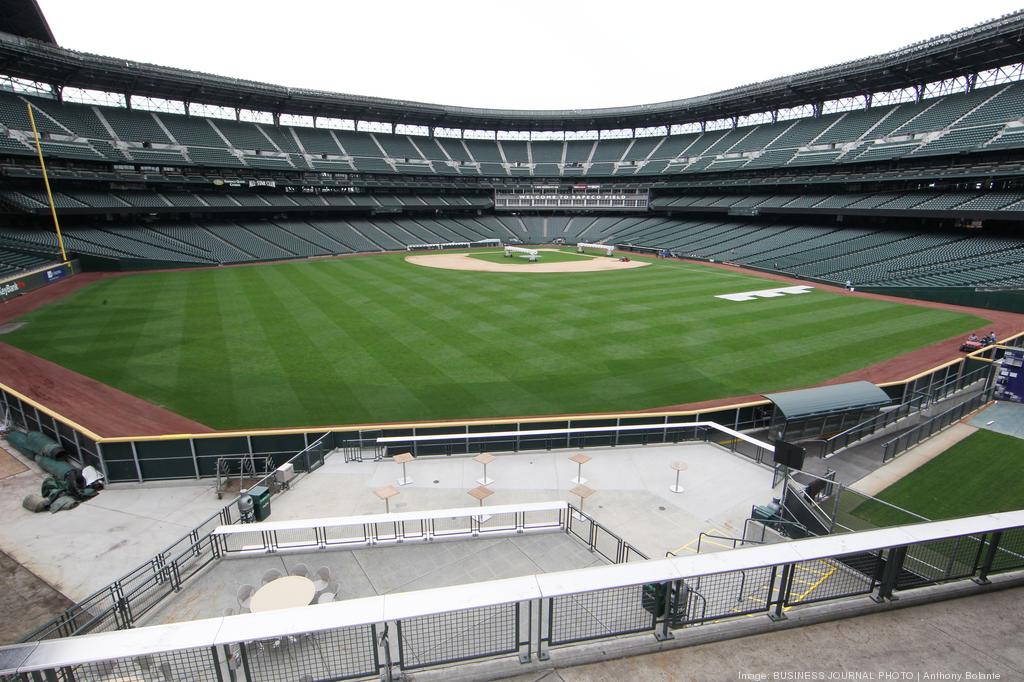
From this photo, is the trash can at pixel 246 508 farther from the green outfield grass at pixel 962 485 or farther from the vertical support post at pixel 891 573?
the green outfield grass at pixel 962 485

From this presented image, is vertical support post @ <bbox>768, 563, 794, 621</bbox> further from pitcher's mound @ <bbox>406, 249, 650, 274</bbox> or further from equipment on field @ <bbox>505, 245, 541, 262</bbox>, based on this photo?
equipment on field @ <bbox>505, 245, 541, 262</bbox>

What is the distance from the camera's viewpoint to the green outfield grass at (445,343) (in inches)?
791

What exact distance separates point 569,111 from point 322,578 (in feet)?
302

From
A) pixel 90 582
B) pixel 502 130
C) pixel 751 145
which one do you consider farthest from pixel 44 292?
pixel 751 145

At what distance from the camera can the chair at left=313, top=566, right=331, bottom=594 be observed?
8.12 metres

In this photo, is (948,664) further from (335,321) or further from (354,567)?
(335,321)

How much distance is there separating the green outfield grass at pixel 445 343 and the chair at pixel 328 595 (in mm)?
10307

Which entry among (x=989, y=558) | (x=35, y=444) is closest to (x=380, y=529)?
(x=989, y=558)

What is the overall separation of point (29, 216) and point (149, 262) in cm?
1195

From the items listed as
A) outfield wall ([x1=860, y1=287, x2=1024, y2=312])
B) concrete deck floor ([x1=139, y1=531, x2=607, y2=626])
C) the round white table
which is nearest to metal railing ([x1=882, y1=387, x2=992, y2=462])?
concrete deck floor ([x1=139, y1=531, x2=607, y2=626])

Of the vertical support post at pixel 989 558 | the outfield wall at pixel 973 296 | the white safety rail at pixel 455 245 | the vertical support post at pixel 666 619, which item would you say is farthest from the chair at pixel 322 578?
the white safety rail at pixel 455 245

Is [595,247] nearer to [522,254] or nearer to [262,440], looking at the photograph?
[522,254]

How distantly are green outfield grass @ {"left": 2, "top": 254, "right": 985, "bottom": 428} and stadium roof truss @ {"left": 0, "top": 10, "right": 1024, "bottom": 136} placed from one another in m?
26.8

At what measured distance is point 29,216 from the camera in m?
48.4
